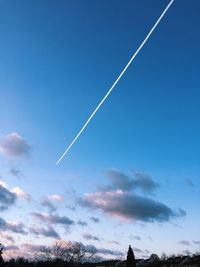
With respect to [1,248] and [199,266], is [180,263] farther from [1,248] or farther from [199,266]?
[1,248]

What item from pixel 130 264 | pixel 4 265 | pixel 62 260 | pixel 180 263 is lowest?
pixel 4 265

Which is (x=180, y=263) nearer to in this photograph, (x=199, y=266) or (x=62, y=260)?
(x=199, y=266)

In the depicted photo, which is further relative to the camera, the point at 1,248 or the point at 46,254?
the point at 46,254

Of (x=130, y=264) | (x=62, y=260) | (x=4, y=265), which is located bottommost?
(x=4, y=265)

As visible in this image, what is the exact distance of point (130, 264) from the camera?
8488 cm

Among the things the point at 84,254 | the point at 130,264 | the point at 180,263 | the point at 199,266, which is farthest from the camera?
the point at 180,263

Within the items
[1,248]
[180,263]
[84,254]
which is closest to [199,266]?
[180,263]

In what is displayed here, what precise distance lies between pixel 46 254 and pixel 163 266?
262 feet

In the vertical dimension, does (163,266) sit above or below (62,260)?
above

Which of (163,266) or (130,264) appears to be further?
(163,266)

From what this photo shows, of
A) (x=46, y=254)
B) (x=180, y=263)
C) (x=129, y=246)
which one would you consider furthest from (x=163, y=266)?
(x=129, y=246)

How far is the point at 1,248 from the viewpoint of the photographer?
190 feet

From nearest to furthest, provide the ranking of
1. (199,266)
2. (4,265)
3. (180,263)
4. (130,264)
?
(4,265) → (130,264) → (199,266) → (180,263)

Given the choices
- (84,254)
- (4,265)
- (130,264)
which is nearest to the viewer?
(4,265)
